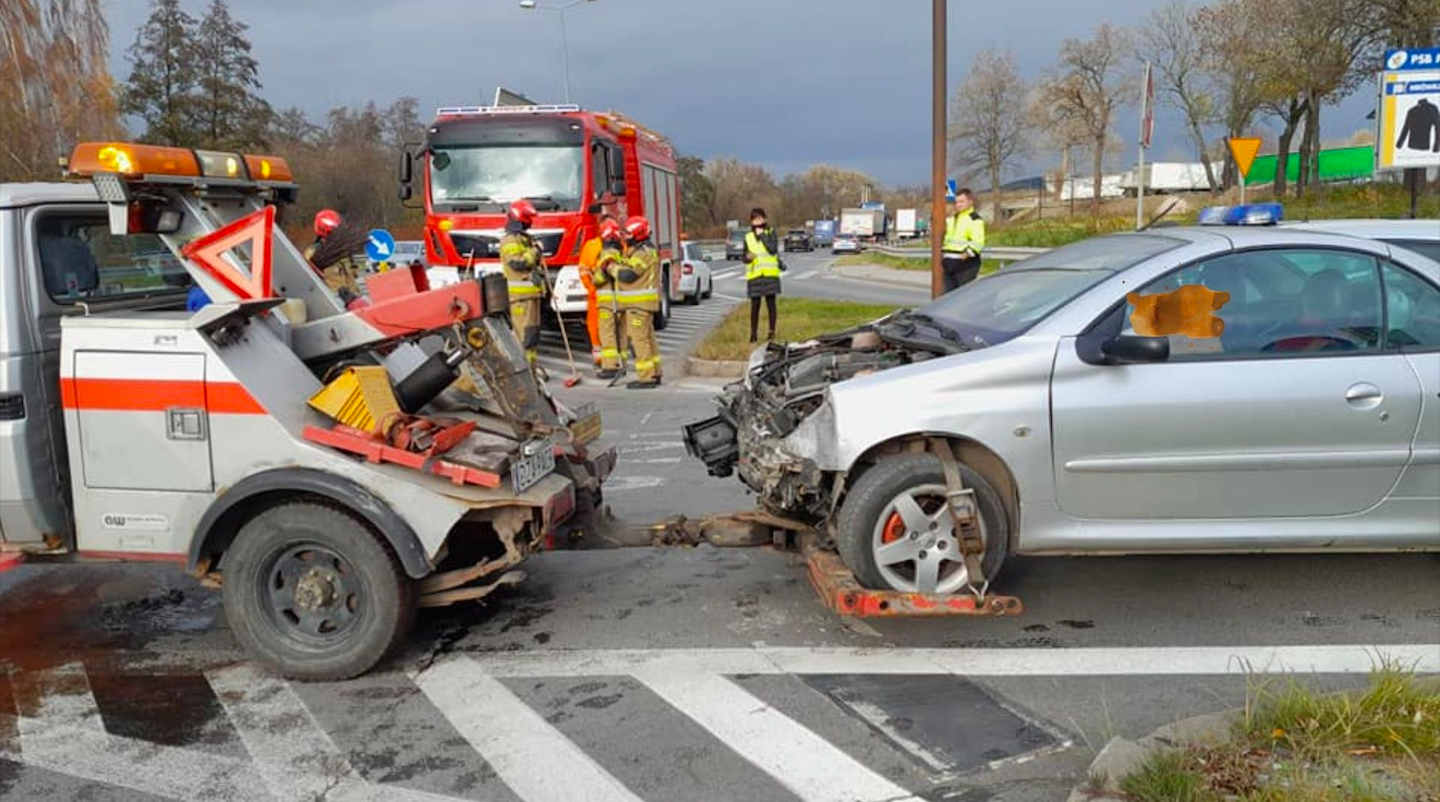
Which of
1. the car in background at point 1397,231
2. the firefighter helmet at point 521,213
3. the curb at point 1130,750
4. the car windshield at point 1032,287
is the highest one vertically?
the firefighter helmet at point 521,213

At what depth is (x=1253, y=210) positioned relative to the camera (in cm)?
504

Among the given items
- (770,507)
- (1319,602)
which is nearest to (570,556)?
(770,507)

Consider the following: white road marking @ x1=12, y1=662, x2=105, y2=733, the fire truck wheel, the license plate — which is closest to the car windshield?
the license plate

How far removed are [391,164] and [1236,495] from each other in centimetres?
5418

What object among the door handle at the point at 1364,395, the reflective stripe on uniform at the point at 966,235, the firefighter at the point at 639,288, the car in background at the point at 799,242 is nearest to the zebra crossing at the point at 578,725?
the door handle at the point at 1364,395

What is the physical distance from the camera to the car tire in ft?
61.1

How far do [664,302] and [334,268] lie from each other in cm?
1090

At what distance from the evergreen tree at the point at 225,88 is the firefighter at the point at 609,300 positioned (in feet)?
140

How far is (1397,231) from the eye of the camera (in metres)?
4.73

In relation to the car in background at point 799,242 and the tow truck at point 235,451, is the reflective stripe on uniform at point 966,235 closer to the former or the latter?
the tow truck at point 235,451

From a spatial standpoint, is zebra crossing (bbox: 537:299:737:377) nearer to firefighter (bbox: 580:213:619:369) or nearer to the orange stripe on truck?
firefighter (bbox: 580:213:619:369)

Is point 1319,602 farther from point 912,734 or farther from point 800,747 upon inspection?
point 800,747

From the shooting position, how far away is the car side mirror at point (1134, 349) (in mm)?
4227

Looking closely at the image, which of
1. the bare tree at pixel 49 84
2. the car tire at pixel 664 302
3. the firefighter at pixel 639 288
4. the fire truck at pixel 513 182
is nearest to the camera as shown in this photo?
the firefighter at pixel 639 288
